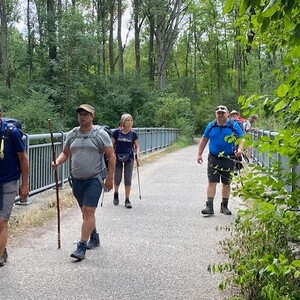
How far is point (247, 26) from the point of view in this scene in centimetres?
421

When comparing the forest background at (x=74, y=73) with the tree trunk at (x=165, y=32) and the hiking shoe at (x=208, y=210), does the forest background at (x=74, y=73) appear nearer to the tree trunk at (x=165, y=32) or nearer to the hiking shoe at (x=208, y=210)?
the tree trunk at (x=165, y=32)

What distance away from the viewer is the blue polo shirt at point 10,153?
491cm

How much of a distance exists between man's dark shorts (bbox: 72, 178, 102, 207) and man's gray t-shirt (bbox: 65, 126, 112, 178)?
0.25 feet

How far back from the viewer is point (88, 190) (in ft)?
18.3

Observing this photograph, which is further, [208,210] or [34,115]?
[34,115]

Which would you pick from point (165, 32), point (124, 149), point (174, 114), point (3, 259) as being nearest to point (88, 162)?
point (3, 259)

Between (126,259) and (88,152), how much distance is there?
1.31 metres

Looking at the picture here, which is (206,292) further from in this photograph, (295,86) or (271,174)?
(295,86)

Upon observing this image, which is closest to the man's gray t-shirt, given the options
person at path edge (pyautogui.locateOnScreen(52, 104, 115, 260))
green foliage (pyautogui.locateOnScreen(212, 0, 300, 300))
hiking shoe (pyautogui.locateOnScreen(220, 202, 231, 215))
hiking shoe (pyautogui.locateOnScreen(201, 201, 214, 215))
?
person at path edge (pyautogui.locateOnScreen(52, 104, 115, 260))

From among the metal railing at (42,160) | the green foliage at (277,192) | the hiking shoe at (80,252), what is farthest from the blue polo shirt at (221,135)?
the green foliage at (277,192)

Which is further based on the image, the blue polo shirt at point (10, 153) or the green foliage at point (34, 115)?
the green foliage at point (34, 115)

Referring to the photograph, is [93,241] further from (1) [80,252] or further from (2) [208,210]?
(2) [208,210]

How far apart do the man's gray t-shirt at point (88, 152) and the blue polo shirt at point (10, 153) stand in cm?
81

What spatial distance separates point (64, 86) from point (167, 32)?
13490 millimetres
